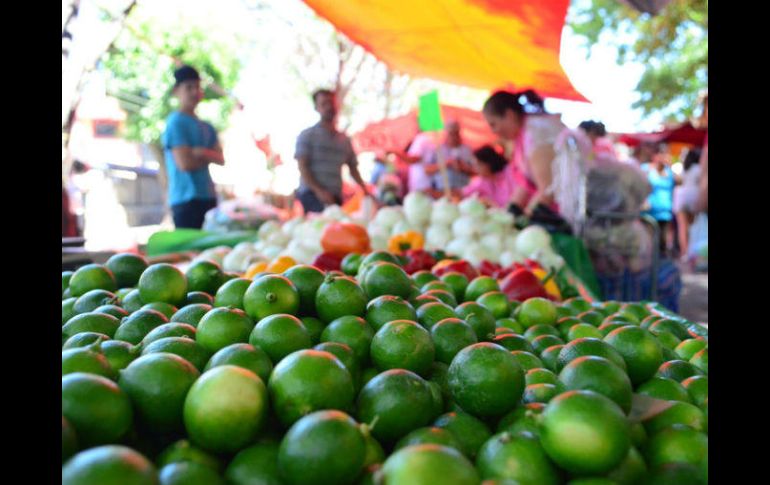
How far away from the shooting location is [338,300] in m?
1.66

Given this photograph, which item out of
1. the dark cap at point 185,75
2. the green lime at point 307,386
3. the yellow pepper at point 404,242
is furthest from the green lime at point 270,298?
the dark cap at point 185,75

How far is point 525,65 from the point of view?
7.01m

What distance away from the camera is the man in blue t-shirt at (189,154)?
5.61 m

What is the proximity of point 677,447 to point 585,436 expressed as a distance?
0.26 m

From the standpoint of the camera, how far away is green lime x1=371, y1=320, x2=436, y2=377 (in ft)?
4.69

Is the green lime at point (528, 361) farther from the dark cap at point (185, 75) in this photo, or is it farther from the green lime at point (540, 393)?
the dark cap at point (185, 75)

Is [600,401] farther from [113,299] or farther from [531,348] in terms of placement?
[113,299]

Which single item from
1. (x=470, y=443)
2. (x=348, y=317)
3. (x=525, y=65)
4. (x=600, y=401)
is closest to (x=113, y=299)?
(x=348, y=317)

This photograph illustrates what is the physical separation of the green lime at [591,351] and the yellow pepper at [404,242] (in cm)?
279

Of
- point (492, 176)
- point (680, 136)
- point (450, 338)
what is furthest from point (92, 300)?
point (680, 136)

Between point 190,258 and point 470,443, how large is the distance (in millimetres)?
3987

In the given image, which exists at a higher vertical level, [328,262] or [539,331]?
[328,262]

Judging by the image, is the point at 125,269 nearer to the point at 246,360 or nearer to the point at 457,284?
the point at 246,360

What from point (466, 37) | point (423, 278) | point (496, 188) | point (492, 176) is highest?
point (466, 37)
